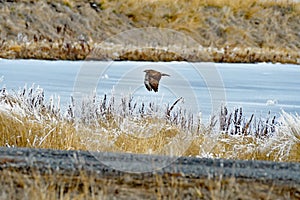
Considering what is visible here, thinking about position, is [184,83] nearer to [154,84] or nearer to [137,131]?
[154,84]

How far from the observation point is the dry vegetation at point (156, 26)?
420 inches

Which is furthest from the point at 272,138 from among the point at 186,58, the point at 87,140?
the point at 186,58

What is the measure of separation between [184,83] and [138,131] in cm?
152

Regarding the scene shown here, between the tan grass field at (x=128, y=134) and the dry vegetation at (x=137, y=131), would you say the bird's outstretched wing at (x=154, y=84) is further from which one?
the dry vegetation at (x=137, y=131)

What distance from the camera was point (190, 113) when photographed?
16.4 feet

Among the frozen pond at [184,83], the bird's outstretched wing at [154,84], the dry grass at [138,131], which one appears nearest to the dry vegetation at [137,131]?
the dry grass at [138,131]

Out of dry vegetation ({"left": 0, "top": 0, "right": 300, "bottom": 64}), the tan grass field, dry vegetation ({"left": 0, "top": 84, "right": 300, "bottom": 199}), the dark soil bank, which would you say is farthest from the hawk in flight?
dry vegetation ({"left": 0, "top": 0, "right": 300, "bottom": 64})

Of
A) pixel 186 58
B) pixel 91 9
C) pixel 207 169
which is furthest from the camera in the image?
pixel 91 9

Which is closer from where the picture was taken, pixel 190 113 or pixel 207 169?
pixel 207 169

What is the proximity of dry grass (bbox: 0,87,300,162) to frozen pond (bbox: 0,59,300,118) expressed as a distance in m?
0.23

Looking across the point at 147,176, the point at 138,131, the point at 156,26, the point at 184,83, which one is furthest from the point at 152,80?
the point at 156,26

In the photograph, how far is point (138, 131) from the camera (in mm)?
4672

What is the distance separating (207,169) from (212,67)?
7.21ft

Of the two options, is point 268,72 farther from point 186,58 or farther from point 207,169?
point 207,169
